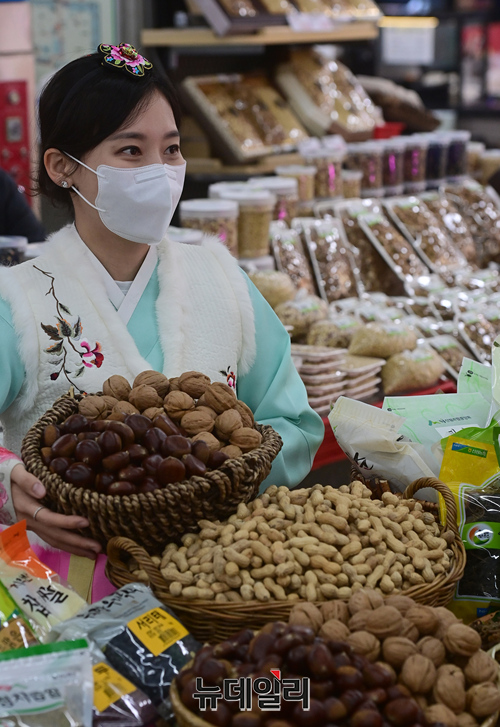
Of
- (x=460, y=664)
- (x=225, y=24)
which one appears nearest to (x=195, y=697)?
(x=460, y=664)

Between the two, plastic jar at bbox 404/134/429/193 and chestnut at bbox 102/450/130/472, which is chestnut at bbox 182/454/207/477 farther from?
plastic jar at bbox 404/134/429/193

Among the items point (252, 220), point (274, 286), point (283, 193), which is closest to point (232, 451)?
point (274, 286)

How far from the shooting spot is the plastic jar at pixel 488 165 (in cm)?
489

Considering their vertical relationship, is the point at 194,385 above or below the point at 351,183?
above

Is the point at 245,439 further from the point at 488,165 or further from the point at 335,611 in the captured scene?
the point at 488,165

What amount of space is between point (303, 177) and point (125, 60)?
202 centimetres

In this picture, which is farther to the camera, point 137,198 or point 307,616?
point 137,198

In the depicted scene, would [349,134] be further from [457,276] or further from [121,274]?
[121,274]

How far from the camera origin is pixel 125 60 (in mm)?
1609

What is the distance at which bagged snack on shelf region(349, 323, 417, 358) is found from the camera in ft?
9.15

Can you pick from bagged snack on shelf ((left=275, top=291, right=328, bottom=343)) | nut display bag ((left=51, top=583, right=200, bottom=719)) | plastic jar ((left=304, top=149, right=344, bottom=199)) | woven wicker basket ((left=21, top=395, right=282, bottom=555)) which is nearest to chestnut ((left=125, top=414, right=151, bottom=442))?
woven wicker basket ((left=21, top=395, right=282, bottom=555))

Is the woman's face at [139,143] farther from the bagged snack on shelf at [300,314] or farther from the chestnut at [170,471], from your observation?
the bagged snack on shelf at [300,314]

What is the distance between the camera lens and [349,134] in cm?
426

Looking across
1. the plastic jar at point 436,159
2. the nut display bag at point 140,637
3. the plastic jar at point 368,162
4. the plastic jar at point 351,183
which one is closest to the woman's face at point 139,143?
the nut display bag at point 140,637
